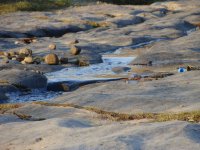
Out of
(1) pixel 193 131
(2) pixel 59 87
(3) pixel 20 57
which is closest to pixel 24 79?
(2) pixel 59 87

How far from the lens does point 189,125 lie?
11867 mm

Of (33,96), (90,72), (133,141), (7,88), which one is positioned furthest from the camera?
(90,72)

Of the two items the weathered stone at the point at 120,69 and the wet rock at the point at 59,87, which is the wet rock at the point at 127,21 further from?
the wet rock at the point at 59,87

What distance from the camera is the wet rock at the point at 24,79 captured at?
23978 mm

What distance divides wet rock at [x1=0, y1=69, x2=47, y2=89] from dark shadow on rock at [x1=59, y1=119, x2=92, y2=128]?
10.1 metres

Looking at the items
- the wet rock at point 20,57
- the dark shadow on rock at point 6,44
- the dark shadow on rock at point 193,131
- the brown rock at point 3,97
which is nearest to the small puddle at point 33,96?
the brown rock at point 3,97

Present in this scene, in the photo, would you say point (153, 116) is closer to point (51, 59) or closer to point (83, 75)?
point (83, 75)

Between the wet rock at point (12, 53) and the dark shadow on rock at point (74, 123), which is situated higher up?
the dark shadow on rock at point (74, 123)

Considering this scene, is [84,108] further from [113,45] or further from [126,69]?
[113,45]

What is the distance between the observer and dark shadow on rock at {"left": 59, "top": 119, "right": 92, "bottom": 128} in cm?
1327

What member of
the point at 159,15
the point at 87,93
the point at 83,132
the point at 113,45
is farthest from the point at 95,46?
the point at 159,15

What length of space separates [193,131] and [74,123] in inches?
134

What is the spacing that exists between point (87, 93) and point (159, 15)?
4739 cm

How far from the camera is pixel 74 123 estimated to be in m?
13.6
